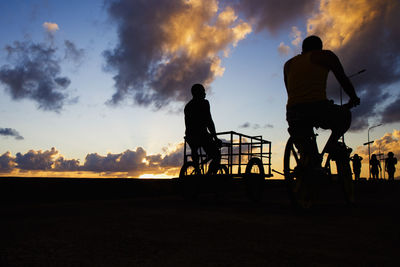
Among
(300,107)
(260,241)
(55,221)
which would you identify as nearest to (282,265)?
(260,241)

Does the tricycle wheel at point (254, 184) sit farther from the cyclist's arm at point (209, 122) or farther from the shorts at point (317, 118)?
the shorts at point (317, 118)

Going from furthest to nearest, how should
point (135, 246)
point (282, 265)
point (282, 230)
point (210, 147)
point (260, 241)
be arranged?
point (210, 147), point (282, 230), point (260, 241), point (135, 246), point (282, 265)

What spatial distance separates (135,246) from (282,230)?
138cm

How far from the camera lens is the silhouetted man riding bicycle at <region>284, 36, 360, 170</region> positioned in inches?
182

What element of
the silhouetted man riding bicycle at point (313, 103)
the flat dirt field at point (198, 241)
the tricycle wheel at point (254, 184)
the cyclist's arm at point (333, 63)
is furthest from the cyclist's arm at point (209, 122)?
the flat dirt field at point (198, 241)

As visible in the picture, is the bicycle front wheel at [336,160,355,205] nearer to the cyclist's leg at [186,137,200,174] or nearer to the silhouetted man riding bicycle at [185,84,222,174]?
the silhouetted man riding bicycle at [185,84,222,174]

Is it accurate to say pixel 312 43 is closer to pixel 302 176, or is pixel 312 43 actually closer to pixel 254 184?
pixel 302 176

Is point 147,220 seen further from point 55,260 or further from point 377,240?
point 377,240

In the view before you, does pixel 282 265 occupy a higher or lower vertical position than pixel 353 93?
lower

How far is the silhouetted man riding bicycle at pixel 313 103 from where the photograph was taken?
4633 millimetres

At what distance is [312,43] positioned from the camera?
495cm

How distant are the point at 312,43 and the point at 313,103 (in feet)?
3.09

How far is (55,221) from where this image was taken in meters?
3.65

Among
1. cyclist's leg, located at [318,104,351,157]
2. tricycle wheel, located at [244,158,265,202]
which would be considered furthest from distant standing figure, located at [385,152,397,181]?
cyclist's leg, located at [318,104,351,157]
